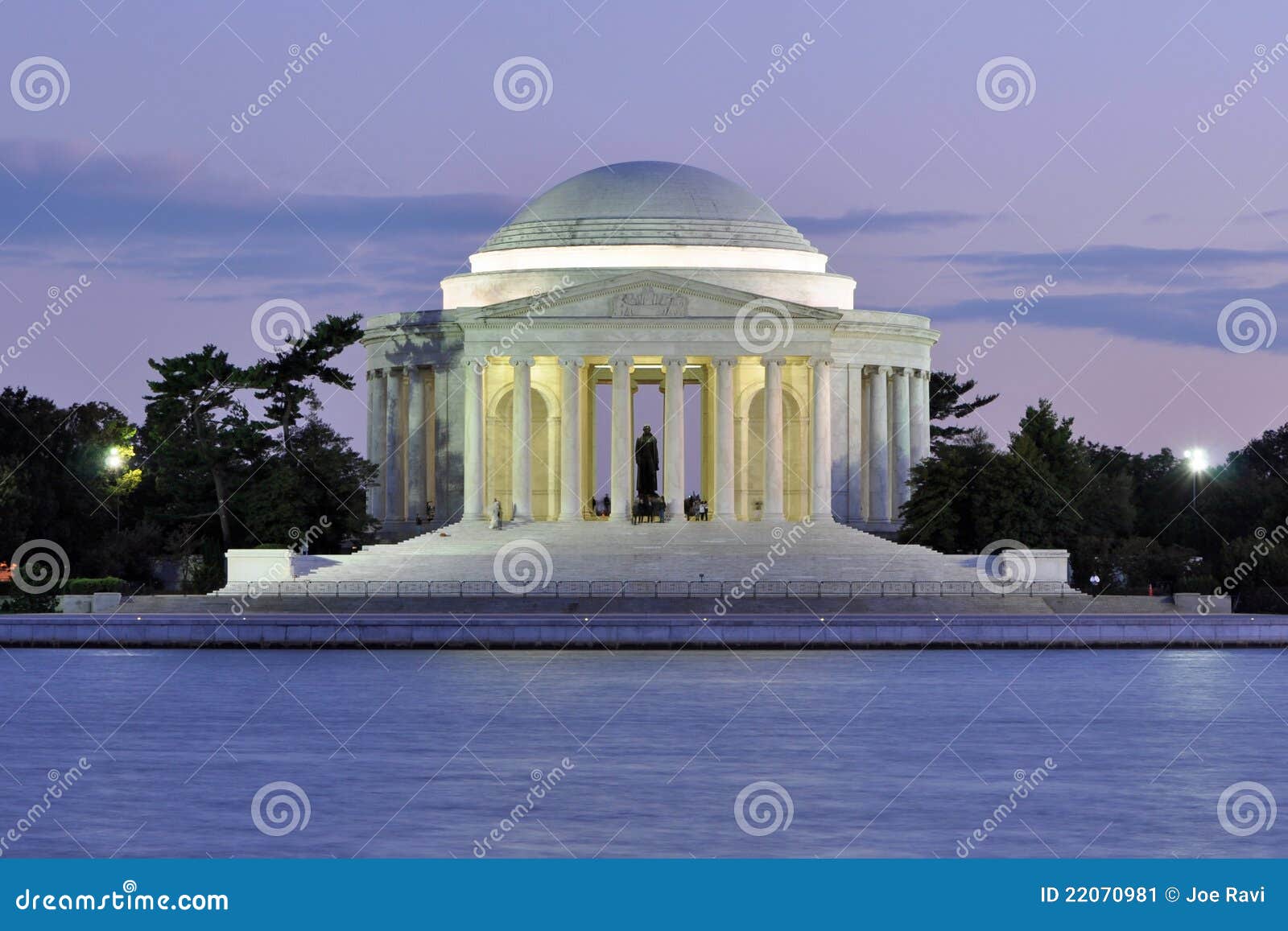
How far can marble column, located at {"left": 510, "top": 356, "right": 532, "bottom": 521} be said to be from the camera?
271 feet

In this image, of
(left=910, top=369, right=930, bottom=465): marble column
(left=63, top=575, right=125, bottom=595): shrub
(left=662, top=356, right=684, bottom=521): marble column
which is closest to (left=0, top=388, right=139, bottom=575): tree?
(left=63, top=575, right=125, bottom=595): shrub

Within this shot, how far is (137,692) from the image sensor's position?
42750 mm

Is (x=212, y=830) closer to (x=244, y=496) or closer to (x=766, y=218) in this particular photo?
(x=244, y=496)

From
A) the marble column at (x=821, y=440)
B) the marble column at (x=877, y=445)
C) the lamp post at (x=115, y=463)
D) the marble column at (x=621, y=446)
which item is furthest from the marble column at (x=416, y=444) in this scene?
the marble column at (x=877, y=445)

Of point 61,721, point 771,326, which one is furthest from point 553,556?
point 61,721

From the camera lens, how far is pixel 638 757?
3162 cm

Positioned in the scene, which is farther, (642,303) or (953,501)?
(642,303)

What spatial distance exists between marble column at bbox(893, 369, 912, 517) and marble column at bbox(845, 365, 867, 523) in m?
2.06

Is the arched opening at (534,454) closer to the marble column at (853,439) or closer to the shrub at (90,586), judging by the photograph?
the marble column at (853,439)

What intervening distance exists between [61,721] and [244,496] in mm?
44178

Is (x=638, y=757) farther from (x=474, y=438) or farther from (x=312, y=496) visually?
(x=474, y=438)

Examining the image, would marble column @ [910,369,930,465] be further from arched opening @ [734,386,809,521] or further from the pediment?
the pediment

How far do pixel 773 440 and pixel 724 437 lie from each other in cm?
180

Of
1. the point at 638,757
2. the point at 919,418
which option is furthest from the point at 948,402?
the point at 638,757
